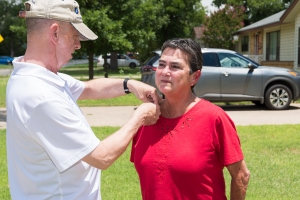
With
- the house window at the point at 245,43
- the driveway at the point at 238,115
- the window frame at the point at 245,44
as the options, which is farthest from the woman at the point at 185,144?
the house window at the point at 245,43

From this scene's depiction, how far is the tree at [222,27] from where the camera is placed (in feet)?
137

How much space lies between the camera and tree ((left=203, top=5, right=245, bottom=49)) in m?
41.8

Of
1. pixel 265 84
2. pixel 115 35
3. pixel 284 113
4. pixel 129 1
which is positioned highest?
pixel 129 1

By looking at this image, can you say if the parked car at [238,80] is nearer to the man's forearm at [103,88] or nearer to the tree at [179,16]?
the man's forearm at [103,88]

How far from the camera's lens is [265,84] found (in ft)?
44.7

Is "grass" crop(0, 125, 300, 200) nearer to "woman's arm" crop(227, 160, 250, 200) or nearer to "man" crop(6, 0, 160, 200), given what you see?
"woman's arm" crop(227, 160, 250, 200)

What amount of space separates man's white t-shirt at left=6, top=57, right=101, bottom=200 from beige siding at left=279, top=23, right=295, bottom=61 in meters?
24.9

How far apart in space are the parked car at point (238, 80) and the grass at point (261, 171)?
13.7ft

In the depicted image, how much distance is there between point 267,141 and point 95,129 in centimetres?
377

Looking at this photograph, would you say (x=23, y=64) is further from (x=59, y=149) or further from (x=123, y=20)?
(x=123, y=20)

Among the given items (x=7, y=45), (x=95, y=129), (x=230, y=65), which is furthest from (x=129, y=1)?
(x=7, y=45)

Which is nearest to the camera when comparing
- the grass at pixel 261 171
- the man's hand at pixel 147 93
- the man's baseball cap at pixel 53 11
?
the man's baseball cap at pixel 53 11

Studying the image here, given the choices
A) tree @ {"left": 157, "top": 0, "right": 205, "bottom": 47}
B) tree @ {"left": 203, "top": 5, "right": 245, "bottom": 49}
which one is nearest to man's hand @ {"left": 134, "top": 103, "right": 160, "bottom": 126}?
tree @ {"left": 203, "top": 5, "right": 245, "bottom": 49}

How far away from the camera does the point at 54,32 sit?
7.91 feet
